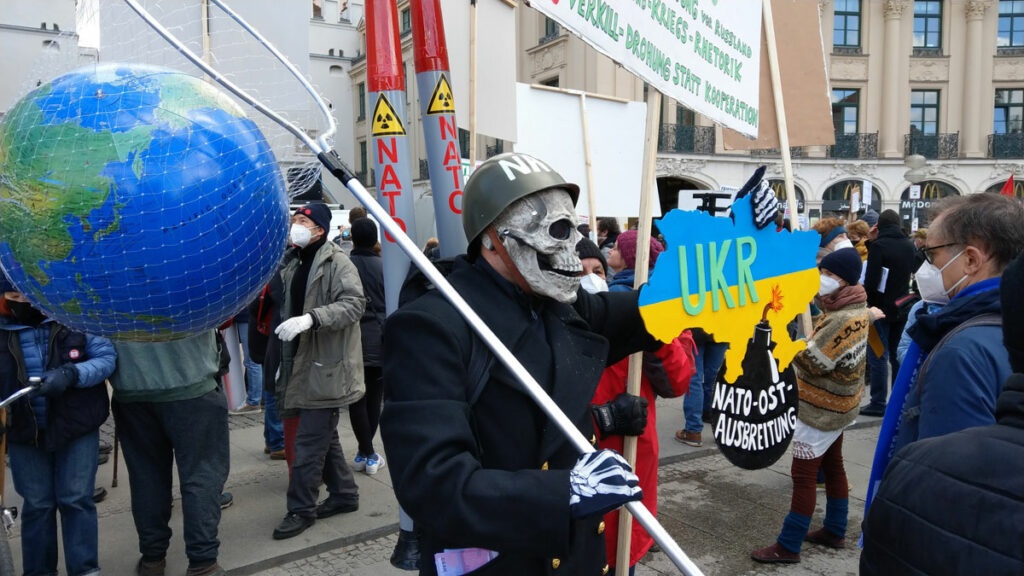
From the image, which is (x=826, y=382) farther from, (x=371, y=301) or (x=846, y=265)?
(x=371, y=301)

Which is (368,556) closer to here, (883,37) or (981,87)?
(883,37)

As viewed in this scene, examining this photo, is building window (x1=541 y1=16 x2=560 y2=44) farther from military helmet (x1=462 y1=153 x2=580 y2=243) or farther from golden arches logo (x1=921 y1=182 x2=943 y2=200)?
military helmet (x1=462 y1=153 x2=580 y2=243)

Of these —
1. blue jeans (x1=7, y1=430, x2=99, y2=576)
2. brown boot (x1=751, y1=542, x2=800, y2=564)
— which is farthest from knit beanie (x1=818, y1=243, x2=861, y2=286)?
blue jeans (x1=7, y1=430, x2=99, y2=576)

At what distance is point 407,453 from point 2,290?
298cm

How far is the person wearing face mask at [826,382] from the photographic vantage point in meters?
4.00

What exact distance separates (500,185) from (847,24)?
3157 cm

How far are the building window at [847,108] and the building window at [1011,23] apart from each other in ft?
20.2

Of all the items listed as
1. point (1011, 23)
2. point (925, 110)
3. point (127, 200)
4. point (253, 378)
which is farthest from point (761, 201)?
point (1011, 23)

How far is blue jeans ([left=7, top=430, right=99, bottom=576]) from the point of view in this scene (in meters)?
3.60

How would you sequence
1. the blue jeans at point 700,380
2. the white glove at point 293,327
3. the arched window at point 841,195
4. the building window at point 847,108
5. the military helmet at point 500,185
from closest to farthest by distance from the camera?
the military helmet at point 500,185 < the white glove at point 293,327 < the blue jeans at point 700,380 < the arched window at point 841,195 < the building window at point 847,108

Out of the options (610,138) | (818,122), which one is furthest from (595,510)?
(610,138)

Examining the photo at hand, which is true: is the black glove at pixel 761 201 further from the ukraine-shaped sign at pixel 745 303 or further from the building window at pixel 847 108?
the building window at pixel 847 108

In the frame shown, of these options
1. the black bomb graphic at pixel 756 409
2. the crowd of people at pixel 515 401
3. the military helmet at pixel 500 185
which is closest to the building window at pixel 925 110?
the crowd of people at pixel 515 401

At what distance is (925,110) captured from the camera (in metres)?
29.6
